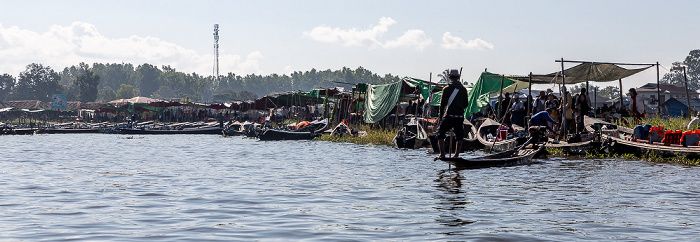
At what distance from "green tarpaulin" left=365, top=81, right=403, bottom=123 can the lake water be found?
46.1 feet

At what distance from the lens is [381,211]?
27.5ft

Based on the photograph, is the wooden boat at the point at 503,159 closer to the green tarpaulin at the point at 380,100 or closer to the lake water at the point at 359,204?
the lake water at the point at 359,204

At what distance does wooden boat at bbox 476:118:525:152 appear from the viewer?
17.8m

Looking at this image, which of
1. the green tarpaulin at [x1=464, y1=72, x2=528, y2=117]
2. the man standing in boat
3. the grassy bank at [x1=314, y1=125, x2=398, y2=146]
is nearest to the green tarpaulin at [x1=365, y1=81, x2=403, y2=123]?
the grassy bank at [x1=314, y1=125, x2=398, y2=146]

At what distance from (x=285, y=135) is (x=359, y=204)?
86.0ft

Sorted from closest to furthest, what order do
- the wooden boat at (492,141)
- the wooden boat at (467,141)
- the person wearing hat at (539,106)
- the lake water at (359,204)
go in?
the lake water at (359,204), the wooden boat at (492,141), the wooden boat at (467,141), the person wearing hat at (539,106)

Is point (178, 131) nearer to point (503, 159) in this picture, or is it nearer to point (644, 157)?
point (644, 157)

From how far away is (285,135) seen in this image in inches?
1382

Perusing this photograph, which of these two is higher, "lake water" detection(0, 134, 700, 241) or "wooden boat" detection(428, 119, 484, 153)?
"wooden boat" detection(428, 119, 484, 153)

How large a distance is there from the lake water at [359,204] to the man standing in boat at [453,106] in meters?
0.77

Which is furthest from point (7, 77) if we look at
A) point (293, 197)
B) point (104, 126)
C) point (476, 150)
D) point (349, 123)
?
point (293, 197)

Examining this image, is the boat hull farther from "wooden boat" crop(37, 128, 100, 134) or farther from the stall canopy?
"wooden boat" crop(37, 128, 100, 134)

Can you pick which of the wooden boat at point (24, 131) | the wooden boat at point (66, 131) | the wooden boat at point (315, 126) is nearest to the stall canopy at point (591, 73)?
the wooden boat at point (315, 126)

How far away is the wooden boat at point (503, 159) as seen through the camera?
1244 cm
